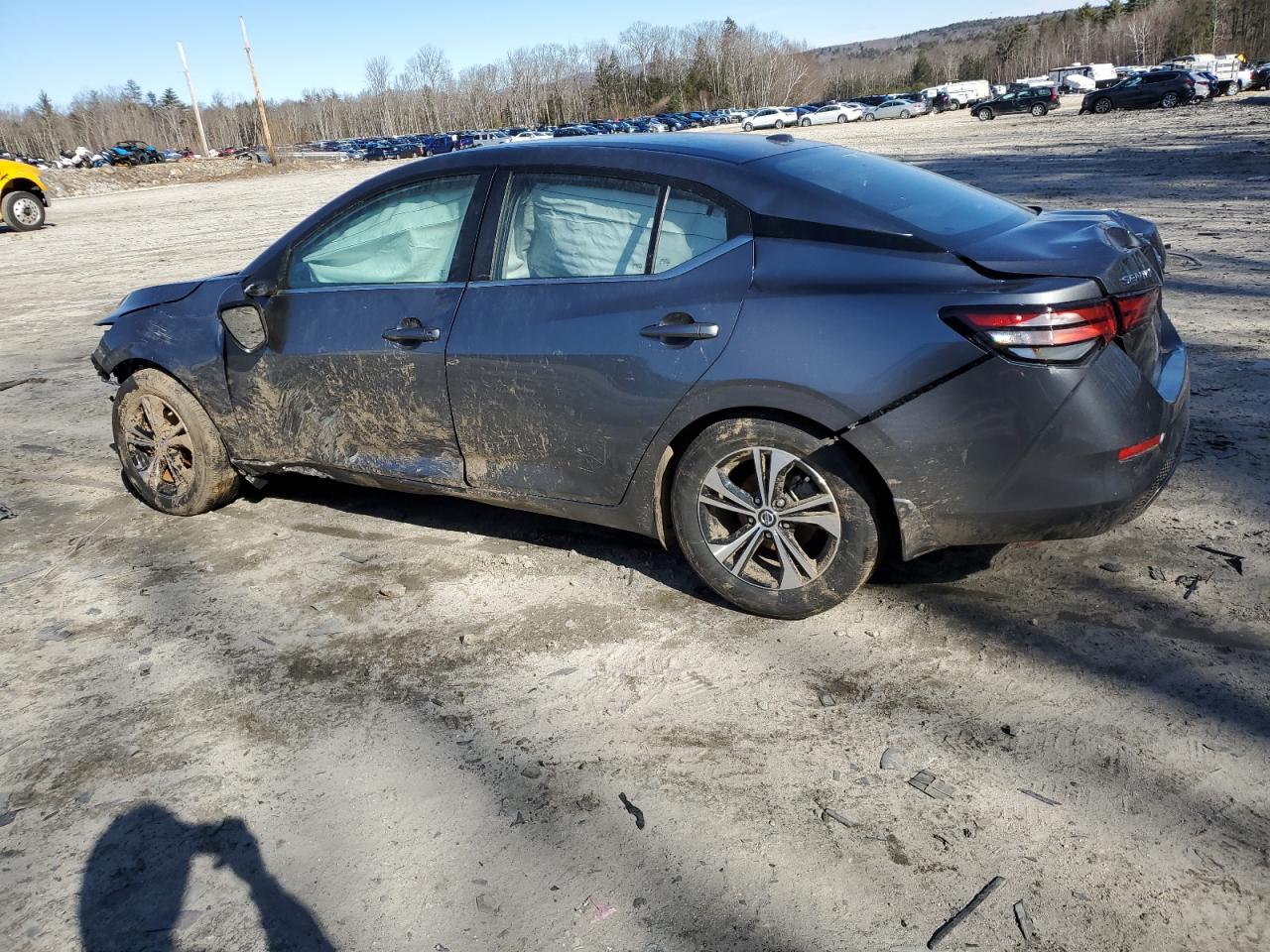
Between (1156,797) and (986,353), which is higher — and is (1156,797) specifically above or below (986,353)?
below

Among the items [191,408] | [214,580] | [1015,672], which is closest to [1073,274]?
[1015,672]

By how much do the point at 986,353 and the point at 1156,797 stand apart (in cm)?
128

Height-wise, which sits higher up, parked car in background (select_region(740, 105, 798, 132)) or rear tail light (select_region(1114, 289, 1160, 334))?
parked car in background (select_region(740, 105, 798, 132))

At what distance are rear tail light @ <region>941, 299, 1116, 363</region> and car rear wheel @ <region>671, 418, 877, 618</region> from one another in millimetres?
593

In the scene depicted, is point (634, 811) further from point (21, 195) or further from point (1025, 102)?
point (1025, 102)

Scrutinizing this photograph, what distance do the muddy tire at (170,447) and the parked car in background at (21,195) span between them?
21245 millimetres

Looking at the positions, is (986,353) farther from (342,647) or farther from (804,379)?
(342,647)

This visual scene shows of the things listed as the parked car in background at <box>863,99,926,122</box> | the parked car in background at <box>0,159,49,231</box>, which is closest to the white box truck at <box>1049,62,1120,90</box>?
the parked car in background at <box>863,99,926,122</box>

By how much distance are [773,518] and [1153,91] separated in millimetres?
45435

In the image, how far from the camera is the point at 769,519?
3.35m

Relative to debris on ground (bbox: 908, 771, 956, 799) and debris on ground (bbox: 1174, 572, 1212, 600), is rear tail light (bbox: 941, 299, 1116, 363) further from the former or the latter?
debris on ground (bbox: 908, 771, 956, 799)

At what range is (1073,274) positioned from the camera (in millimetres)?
2887

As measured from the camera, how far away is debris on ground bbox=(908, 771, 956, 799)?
255 centimetres

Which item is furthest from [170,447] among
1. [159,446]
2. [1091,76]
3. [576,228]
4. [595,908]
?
[1091,76]
